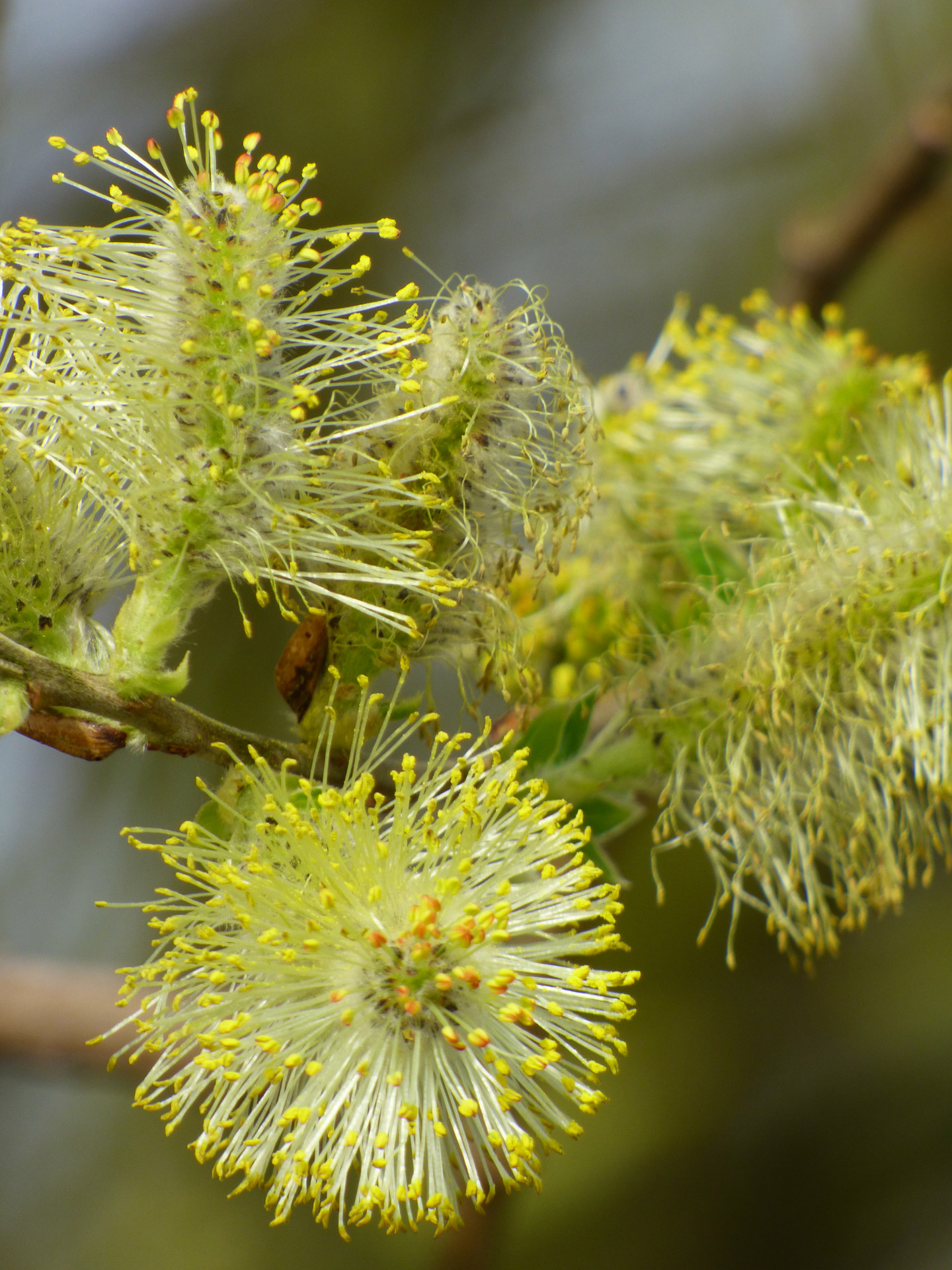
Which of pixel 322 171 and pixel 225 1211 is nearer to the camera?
pixel 225 1211

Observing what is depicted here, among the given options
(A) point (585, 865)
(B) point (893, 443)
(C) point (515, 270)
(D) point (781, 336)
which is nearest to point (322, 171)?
(C) point (515, 270)

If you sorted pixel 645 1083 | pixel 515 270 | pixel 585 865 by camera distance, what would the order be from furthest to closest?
pixel 515 270
pixel 645 1083
pixel 585 865

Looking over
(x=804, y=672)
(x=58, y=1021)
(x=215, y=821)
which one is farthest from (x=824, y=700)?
(x=58, y=1021)

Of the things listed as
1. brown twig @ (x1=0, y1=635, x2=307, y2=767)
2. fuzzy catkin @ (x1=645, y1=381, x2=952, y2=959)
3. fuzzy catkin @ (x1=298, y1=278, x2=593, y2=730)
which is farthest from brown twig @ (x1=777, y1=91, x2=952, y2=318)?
brown twig @ (x1=0, y1=635, x2=307, y2=767)

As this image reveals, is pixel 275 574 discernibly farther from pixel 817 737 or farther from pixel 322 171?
pixel 322 171

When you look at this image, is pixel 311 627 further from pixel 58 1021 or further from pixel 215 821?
pixel 58 1021

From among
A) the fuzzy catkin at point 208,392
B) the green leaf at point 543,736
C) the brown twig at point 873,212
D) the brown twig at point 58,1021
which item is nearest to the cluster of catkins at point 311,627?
the fuzzy catkin at point 208,392

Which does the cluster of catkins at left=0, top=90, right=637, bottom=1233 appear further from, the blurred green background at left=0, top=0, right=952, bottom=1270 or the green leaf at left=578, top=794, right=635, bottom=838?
the blurred green background at left=0, top=0, right=952, bottom=1270
